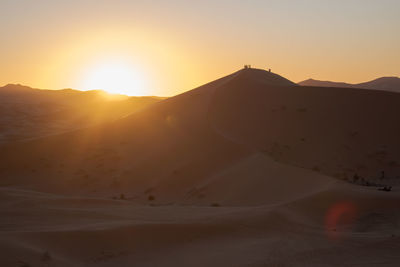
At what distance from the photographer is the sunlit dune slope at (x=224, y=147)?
17016 millimetres

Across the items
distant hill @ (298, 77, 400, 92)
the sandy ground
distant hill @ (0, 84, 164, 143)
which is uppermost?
distant hill @ (298, 77, 400, 92)

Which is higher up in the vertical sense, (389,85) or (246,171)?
(389,85)

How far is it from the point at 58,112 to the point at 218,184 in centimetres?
5313

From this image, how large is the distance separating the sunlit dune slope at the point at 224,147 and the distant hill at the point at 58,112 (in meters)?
12.8

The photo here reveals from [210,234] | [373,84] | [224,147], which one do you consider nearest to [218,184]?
[224,147]

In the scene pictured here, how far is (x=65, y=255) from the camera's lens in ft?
21.9

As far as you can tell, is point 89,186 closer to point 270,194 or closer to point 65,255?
point 270,194

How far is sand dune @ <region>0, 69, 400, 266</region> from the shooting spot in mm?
7090

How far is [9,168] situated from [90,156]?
16.4 ft

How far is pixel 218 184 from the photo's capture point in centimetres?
1591

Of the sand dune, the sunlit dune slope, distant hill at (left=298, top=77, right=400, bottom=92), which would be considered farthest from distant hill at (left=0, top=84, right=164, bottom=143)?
distant hill at (left=298, top=77, right=400, bottom=92)

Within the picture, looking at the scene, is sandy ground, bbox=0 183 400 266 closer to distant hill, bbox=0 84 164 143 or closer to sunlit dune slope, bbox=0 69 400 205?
sunlit dune slope, bbox=0 69 400 205

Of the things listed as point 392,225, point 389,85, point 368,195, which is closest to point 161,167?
point 368,195

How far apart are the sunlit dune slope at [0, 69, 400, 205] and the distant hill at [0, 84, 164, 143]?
12.8 m
